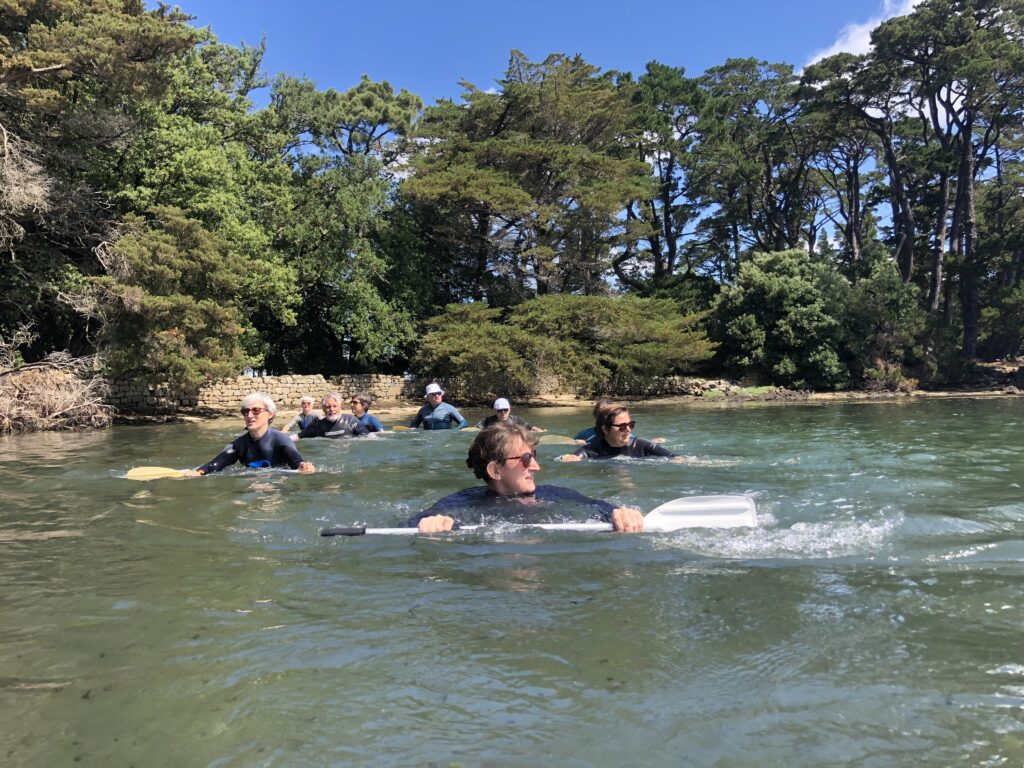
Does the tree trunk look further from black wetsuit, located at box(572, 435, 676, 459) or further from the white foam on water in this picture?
the white foam on water

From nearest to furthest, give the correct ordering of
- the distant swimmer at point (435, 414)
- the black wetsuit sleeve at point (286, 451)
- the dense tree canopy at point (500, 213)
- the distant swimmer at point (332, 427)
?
the black wetsuit sleeve at point (286, 451) → the distant swimmer at point (332, 427) → the distant swimmer at point (435, 414) → the dense tree canopy at point (500, 213)

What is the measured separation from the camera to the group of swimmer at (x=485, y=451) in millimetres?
4977

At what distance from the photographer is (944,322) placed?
105 feet

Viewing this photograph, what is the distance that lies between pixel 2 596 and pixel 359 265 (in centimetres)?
2536

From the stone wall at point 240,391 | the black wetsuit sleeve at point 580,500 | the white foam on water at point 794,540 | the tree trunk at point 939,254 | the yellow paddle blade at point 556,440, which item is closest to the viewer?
the white foam on water at point 794,540

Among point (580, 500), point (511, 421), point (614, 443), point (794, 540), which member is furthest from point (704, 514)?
Result: point (511, 421)

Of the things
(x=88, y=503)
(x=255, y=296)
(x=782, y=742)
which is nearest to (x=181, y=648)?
(x=782, y=742)

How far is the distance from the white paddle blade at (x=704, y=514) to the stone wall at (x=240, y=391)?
18.1 metres

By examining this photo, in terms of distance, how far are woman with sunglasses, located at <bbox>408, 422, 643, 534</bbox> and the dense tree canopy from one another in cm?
1601

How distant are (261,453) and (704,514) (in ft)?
16.5

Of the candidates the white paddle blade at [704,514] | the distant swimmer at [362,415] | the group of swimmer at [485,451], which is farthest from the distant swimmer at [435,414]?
the white paddle blade at [704,514]

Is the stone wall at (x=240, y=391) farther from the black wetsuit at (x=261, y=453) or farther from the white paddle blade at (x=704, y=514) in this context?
the white paddle blade at (x=704, y=514)

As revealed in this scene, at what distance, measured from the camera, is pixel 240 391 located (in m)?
24.7

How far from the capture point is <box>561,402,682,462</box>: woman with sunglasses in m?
7.92
